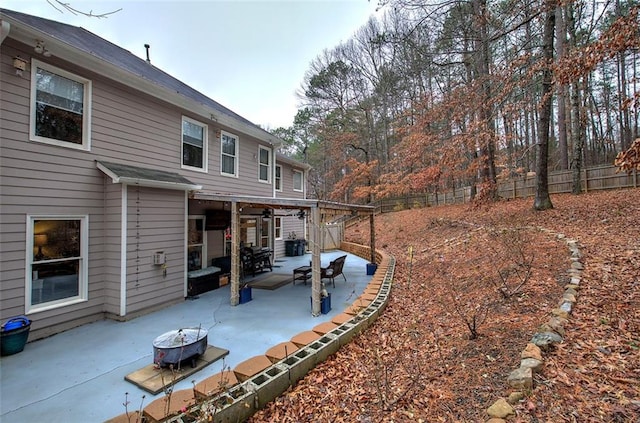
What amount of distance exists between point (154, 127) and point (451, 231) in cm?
1025

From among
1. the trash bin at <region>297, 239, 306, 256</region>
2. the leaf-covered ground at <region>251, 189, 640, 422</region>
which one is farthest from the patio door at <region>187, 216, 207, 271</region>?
the trash bin at <region>297, 239, 306, 256</region>

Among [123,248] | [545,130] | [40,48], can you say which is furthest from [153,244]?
[545,130]

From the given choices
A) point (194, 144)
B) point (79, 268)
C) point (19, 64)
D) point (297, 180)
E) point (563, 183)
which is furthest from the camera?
point (297, 180)

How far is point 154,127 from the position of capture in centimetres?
666

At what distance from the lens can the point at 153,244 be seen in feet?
19.7

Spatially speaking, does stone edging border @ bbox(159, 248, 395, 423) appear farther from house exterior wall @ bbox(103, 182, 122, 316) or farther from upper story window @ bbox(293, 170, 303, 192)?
upper story window @ bbox(293, 170, 303, 192)

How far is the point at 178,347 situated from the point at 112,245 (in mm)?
3224

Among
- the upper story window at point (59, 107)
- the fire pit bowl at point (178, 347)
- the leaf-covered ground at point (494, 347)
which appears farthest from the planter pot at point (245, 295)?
the upper story window at point (59, 107)

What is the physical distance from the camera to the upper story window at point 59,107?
474cm

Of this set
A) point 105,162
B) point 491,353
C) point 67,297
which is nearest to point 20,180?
point 105,162

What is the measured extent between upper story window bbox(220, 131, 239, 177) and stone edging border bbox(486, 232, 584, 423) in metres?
8.20

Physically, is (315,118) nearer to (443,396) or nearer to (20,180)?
(20,180)

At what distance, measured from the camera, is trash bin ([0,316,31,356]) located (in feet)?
13.2

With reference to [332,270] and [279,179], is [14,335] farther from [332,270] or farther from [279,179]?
[279,179]
